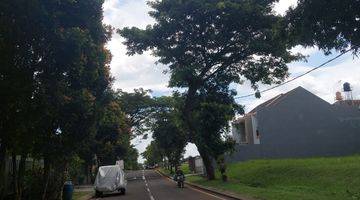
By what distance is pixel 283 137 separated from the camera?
54.3 m

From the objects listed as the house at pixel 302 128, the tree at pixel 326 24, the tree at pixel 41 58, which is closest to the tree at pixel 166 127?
the house at pixel 302 128

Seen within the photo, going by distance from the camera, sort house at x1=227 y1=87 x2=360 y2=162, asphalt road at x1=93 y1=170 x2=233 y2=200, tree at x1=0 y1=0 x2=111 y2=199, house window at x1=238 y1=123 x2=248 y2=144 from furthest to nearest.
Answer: house window at x1=238 y1=123 x2=248 y2=144
house at x1=227 y1=87 x2=360 y2=162
asphalt road at x1=93 y1=170 x2=233 y2=200
tree at x1=0 y1=0 x2=111 y2=199

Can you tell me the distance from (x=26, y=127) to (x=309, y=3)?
1058cm

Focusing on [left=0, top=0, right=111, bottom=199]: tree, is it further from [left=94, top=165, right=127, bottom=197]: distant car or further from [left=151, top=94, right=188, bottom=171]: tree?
[left=151, top=94, right=188, bottom=171]: tree

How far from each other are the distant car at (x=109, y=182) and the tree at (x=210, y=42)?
6.63 metres

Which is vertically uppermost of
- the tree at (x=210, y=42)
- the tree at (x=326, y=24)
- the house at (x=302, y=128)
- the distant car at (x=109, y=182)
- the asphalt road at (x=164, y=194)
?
the tree at (x=210, y=42)

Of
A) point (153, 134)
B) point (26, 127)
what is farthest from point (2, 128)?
point (153, 134)

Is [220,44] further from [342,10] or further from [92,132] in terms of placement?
[342,10]

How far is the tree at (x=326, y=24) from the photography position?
32.9 ft

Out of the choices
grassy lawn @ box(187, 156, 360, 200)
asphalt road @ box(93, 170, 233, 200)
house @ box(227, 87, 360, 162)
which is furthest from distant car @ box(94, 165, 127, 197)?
house @ box(227, 87, 360, 162)

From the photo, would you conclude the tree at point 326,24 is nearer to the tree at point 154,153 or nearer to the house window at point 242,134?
the house window at point 242,134

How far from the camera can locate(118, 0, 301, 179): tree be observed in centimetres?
3238

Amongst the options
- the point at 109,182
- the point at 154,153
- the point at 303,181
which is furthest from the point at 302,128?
the point at 154,153

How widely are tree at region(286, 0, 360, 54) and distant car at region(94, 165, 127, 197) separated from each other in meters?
23.9
